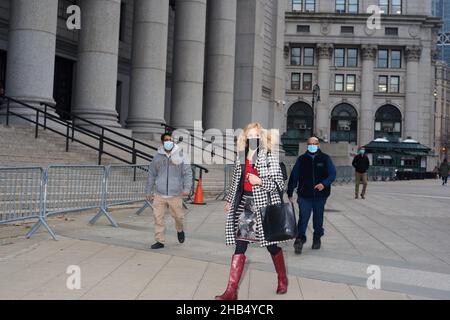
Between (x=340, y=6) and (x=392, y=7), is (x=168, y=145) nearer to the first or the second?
(x=340, y=6)

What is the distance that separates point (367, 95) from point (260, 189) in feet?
253

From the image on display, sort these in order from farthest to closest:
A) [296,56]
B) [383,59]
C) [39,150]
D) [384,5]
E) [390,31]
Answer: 1. [296,56]
2. [383,59]
3. [390,31]
4. [384,5]
5. [39,150]

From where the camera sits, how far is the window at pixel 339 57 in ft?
267

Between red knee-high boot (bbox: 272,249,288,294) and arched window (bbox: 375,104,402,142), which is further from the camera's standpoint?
arched window (bbox: 375,104,402,142)

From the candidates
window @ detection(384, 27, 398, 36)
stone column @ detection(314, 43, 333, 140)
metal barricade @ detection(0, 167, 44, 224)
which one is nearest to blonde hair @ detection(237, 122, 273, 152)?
metal barricade @ detection(0, 167, 44, 224)

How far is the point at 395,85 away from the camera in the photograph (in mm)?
80875

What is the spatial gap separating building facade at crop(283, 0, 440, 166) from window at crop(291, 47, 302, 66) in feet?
0.44

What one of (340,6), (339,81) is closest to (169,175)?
(339,81)

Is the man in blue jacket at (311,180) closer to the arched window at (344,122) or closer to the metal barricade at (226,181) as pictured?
the metal barricade at (226,181)

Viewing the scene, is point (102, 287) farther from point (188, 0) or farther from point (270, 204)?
point (188, 0)

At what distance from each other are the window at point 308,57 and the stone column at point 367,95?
733 cm

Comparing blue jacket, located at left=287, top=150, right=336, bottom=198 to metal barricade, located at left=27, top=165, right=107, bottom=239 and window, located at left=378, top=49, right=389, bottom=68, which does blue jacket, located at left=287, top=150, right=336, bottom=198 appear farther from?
window, located at left=378, top=49, right=389, bottom=68

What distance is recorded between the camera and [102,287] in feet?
20.9

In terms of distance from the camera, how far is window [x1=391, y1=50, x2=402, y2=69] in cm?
8069
